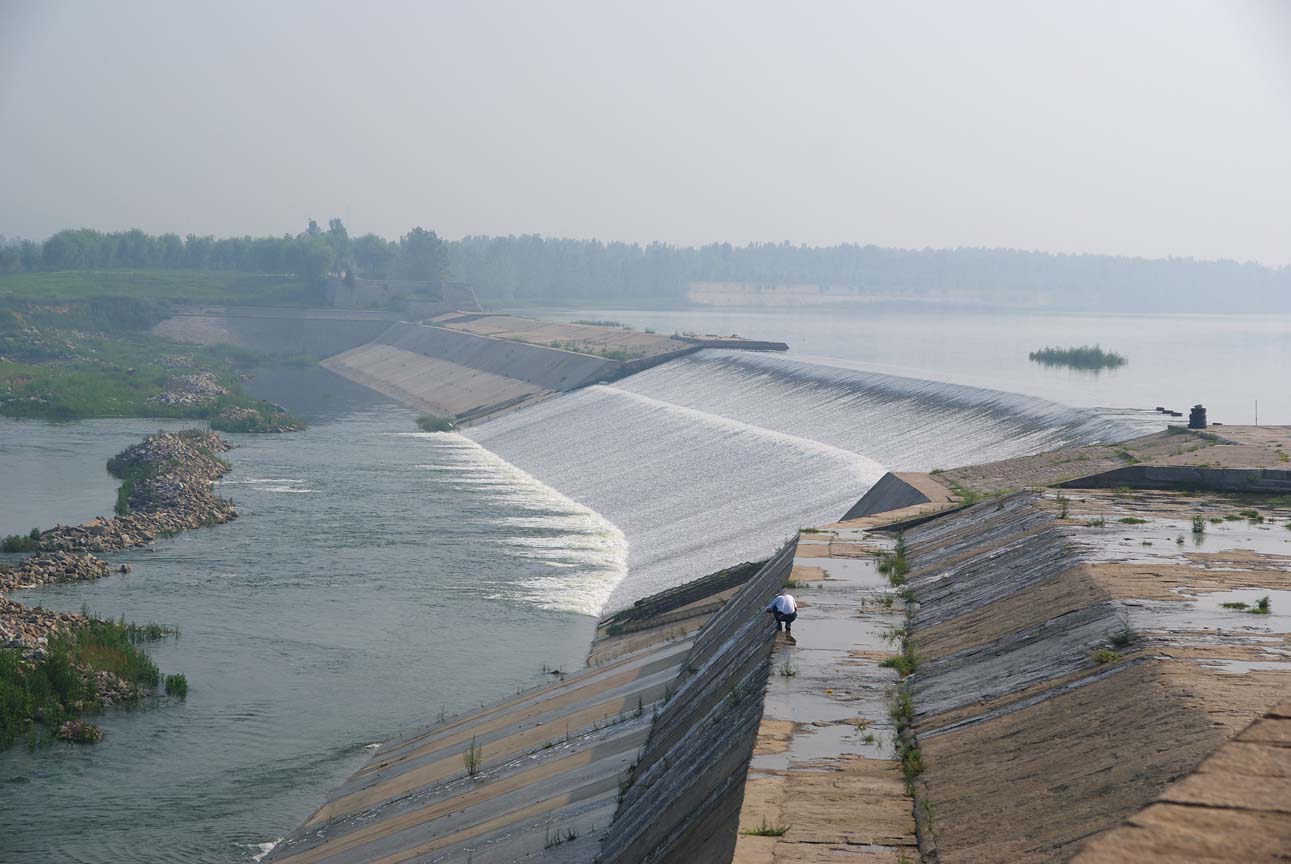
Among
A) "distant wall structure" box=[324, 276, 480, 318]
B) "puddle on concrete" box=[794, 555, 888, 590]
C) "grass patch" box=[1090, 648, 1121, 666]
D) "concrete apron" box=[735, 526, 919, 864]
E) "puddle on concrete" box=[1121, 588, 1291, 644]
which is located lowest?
"concrete apron" box=[735, 526, 919, 864]

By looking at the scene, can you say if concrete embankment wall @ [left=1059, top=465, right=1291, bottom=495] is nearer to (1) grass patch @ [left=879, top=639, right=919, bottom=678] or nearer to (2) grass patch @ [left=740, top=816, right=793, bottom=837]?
(1) grass patch @ [left=879, top=639, right=919, bottom=678]

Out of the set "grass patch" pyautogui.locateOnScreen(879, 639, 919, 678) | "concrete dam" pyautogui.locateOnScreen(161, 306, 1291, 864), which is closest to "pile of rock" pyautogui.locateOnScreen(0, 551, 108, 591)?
"concrete dam" pyautogui.locateOnScreen(161, 306, 1291, 864)

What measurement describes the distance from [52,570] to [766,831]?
22182 mm

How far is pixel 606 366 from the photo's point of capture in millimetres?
59000

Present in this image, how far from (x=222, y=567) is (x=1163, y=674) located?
22204 mm

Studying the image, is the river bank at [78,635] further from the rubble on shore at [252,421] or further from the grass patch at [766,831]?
the rubble on shore at [252,421]

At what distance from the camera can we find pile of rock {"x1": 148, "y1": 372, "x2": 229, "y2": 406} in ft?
201

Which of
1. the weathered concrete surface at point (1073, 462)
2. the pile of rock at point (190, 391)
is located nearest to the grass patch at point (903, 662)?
the weathered concrete surface at point (1073, 462)

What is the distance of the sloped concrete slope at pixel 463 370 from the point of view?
61281 millimetres

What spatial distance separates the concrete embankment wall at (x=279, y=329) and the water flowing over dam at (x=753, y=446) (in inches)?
2488

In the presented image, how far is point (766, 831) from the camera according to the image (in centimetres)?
827

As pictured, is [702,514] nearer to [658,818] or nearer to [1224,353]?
[658,818]

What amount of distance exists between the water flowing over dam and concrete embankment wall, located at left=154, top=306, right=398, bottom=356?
207ft

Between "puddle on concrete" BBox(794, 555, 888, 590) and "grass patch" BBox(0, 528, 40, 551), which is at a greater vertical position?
"puddle on concrete" BBox(794, 555, 888, 590)
